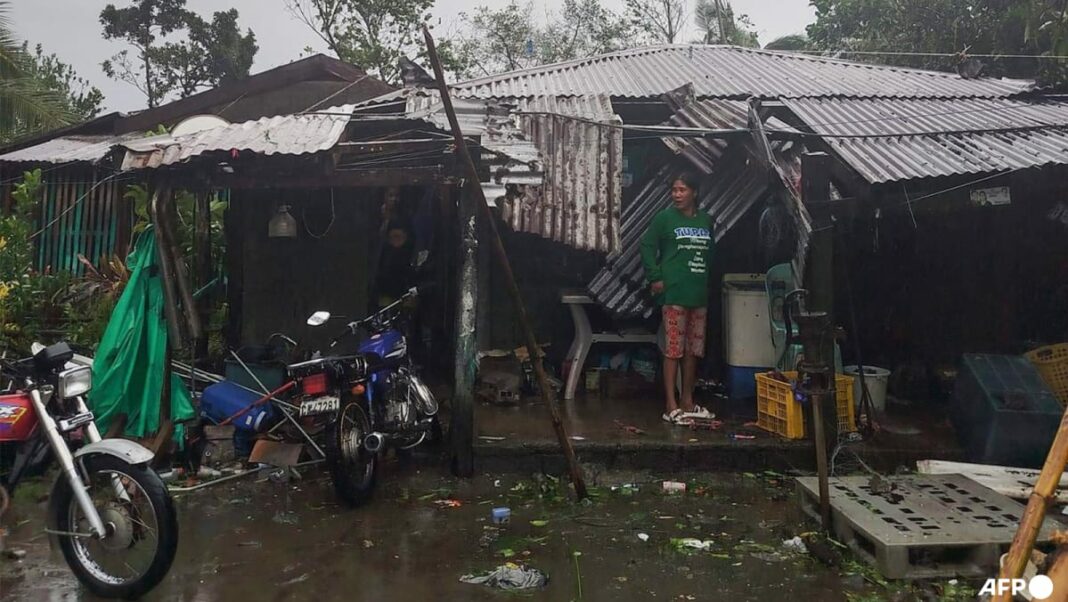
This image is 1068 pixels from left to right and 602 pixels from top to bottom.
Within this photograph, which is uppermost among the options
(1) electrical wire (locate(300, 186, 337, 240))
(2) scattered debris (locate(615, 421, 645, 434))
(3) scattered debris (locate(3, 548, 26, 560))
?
(1) electrical wire (locate(300, 186, 337, 240))

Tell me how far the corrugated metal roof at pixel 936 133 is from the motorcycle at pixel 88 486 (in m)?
5.23

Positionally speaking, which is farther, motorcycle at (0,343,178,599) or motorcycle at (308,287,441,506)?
motorcycle at (308,287,441,506)

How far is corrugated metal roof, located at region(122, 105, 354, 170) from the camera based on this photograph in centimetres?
560

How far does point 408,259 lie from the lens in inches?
332

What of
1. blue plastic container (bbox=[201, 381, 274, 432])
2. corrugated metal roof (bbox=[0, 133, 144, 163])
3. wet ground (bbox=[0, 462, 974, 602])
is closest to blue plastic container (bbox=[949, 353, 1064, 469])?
wet ground (bbox=[0, 462, 974, 602])

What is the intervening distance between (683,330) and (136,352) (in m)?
4.89

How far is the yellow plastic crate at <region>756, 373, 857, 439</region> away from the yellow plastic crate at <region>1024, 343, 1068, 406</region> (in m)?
1.90

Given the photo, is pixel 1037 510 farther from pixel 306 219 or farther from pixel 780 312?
pixel 306 219

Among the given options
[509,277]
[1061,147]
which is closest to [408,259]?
[509,277]

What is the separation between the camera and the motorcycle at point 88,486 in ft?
13.2

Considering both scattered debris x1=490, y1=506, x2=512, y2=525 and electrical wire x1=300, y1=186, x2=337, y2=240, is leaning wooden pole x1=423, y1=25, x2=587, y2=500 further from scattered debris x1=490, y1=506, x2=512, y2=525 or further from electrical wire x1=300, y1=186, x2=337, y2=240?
electrical wire x1=300, y1=186, x2=337, y2=240

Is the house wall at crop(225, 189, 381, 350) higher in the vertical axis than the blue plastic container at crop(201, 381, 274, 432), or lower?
higher

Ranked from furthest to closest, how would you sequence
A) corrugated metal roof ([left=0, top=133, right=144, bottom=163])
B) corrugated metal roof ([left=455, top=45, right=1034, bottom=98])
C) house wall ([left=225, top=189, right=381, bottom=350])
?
corrugated metal roof ([left=0, top=133, right=144, bottom=163]), corrugated metal roof ([left=455, top=45, right=1034, bottom=98]), house wall ([left=225, top=189, right=381, bottom=350])

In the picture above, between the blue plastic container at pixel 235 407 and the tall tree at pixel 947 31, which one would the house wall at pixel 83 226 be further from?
the tall tree at pixel 947 31
